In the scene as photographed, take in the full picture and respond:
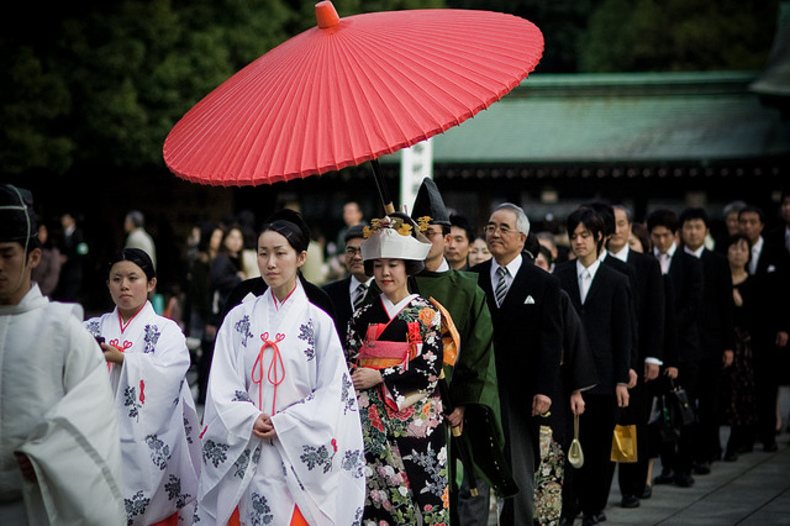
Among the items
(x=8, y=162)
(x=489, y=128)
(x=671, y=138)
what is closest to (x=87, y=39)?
(x=8, y=162)

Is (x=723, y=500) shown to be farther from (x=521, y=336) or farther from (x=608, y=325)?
(x=521, y=336)

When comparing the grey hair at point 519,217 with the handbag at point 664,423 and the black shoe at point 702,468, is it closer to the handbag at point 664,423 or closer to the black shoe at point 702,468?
the handbag at point 664,423

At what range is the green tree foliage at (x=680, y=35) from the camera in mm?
31359

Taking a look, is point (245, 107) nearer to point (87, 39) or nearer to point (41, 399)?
point (41, 399)

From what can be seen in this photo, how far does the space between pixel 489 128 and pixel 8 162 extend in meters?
12.5

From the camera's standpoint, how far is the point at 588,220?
293 inches

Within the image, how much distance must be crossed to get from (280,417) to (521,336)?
2.22 meters

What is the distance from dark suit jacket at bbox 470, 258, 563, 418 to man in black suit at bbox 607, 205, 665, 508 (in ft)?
4.72

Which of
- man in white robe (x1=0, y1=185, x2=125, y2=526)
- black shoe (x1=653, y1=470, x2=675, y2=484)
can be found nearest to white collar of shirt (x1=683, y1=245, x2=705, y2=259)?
black shoe (x1=653, y1=470, x2=675, y2=484)

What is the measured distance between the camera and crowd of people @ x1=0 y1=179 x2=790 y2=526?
12.2 feet

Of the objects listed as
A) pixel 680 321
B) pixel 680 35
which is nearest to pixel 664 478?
pixel 680 321

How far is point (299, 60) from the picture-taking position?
498cm

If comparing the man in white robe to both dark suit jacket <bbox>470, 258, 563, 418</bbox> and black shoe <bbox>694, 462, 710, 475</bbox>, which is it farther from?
black shoe <bbox>694, 462, 710, 475</bbox>

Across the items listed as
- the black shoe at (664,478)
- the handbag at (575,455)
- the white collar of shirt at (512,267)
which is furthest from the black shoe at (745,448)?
the white collar of shirt at (512,267)
